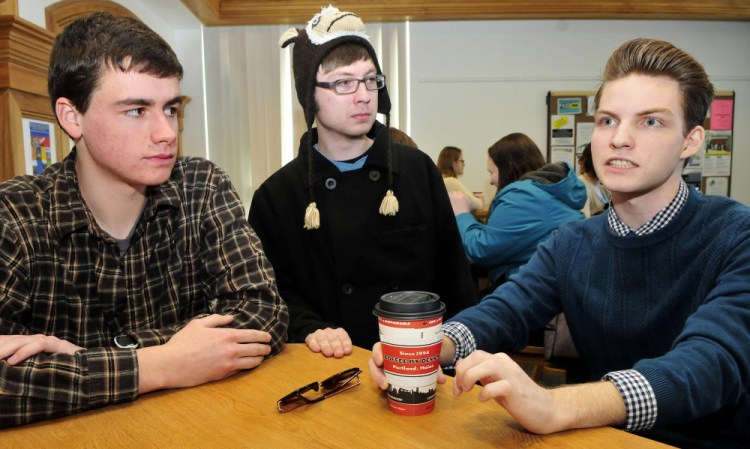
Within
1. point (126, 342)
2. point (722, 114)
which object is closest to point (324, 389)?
point (126, 342)

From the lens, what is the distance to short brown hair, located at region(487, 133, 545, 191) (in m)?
3.53

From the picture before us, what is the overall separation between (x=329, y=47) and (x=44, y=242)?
1.05 metres

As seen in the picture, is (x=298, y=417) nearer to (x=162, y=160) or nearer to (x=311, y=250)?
(x=162, y=160)

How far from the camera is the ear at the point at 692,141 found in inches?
53.6

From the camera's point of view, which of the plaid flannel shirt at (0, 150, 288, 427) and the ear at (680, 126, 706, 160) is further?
the ear at (680, 126, 706, 160)

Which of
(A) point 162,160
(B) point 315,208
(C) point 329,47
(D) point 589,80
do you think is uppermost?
(D) point 589,80

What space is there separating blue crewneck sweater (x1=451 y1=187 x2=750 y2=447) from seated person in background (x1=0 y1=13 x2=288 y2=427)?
59 centimetres

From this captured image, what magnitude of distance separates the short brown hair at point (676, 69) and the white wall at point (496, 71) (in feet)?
18.0

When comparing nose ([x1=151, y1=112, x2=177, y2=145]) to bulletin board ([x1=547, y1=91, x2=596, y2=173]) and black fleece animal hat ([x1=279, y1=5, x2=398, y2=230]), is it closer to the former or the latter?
black fleece animal hat ([x1=279, y1=5, x2=398, y2=230])

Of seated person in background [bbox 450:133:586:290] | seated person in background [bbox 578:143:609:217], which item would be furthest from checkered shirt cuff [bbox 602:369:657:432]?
seated person in background [bbox 578:143:609:217]

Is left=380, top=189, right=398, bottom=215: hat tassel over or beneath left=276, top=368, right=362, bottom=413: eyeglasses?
over

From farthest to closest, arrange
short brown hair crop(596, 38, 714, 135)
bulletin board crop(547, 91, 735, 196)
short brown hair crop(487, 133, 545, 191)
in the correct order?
1. bulletin board crop(547, 91, 735, 196)
2. short brown hair crop(487, 133, 545, 191)
3. short brown hair crop(596, 38, 714, 135)

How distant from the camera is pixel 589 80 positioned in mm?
6906

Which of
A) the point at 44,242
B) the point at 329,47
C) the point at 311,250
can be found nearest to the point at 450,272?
the point at 311,250
